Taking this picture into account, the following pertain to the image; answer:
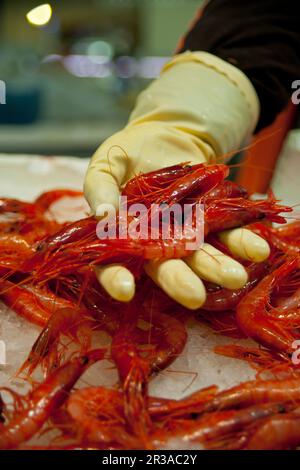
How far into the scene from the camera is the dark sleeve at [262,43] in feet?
7.42

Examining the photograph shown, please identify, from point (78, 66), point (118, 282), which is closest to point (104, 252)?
point (118, 282)

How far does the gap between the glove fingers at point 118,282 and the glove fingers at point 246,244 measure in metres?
0.31

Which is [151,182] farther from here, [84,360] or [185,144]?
[84,360]

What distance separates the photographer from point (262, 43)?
92.9 inches

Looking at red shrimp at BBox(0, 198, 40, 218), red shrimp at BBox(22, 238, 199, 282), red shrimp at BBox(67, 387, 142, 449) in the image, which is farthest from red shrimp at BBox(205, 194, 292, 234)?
red shrimp at BBox(0, 198, 40, 218)

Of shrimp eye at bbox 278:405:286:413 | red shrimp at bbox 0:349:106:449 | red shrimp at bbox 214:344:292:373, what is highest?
shrimp eye at bbox 278:405:286:413

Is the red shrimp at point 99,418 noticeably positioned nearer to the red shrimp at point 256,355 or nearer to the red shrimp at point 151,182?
the red shrimp at point 256,355

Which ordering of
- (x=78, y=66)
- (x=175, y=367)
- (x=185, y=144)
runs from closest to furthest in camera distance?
(x=175, y=367) → (x=185, y=144) → (x=78, y=66)

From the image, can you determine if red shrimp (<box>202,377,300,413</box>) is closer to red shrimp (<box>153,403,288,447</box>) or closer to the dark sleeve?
red shrimp (<box>153,403,288,447</box>)

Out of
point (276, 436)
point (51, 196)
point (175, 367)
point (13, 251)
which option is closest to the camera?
point (276, 436)

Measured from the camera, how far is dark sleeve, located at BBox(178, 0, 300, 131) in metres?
2.26

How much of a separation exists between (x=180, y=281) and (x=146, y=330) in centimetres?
24

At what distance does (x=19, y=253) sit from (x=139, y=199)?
43cm

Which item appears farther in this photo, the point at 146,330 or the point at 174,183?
the point at 174,183
